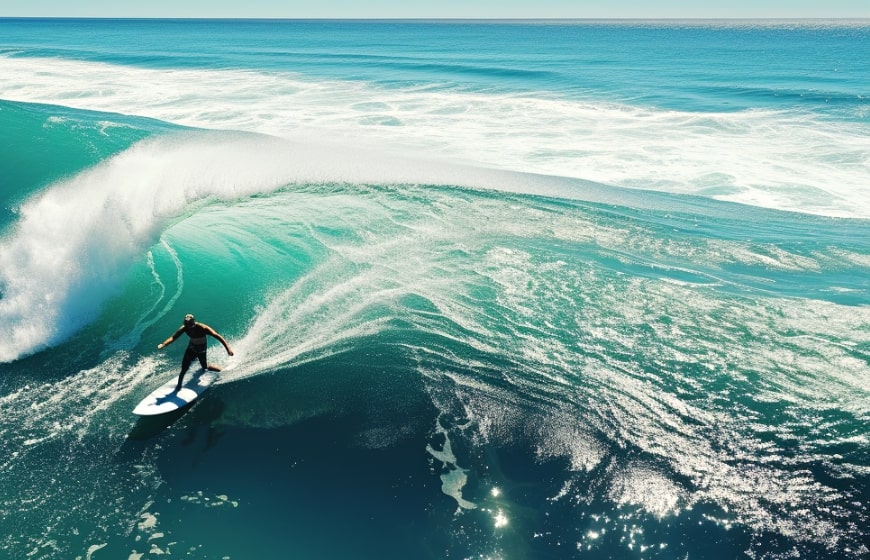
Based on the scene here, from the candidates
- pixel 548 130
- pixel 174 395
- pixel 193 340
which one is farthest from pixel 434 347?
pixel 548 130

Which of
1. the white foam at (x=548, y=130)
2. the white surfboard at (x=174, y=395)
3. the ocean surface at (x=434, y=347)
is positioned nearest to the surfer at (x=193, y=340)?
the white surfboard at (x=174, y=395)

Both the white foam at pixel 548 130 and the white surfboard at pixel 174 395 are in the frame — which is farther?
the white foam at pixel 548 130

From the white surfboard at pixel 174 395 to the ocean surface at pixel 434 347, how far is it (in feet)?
0.97

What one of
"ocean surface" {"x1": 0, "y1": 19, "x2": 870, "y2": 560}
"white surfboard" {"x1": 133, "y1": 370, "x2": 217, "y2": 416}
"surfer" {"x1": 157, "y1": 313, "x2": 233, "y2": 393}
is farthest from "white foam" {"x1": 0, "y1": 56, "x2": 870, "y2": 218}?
"white surfboard" {"x1": 133, "y1": 370, "x2": 217, "y2": 416}

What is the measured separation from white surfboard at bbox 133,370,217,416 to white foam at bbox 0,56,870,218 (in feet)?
63.1

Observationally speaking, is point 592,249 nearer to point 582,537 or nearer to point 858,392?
point 858,392

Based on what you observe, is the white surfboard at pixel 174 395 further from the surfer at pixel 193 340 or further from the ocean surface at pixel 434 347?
the ocean surface at pixel 434 347

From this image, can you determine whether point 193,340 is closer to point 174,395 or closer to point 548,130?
point 174,395

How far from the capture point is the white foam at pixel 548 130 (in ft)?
86.9

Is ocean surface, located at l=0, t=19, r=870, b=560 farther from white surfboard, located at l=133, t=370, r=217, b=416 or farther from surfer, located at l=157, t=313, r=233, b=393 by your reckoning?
surfer, located at l=157, t=313, r=233, b=393

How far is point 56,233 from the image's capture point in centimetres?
1669

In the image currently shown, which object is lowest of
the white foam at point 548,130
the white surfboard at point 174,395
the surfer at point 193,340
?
the white surfboard at point 174,395

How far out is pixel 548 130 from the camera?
36.0 metres

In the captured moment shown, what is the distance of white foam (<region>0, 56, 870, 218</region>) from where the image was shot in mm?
26484
